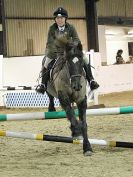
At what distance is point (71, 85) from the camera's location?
20.6ft

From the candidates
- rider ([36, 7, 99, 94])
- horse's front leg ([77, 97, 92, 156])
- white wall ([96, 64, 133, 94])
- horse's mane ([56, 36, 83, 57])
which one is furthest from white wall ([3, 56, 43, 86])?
horse's mane ([56, 36, 83, 57])

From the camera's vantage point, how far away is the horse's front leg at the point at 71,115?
658 cm

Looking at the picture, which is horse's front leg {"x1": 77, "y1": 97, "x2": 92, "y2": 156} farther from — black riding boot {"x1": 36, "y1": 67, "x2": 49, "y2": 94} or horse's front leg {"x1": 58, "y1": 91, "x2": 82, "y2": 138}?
black riding boot {"x1": 36, "y1": 67, "x2": 49, "y2": 94}

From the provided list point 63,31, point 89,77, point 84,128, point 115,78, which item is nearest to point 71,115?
point 84,128

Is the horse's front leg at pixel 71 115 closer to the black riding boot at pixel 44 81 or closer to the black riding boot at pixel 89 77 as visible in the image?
the black riding boot at pixel 89 77

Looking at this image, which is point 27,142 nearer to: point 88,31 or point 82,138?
point 82,138

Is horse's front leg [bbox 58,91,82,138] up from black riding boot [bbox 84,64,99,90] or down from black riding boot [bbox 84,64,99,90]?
down

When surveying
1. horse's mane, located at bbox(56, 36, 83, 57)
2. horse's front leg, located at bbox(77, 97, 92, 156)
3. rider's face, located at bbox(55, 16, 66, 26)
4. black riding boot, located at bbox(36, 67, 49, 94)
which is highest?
rider's face, located at bbox(55, 16, 66, 26)

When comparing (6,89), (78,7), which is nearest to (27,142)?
(6,89)

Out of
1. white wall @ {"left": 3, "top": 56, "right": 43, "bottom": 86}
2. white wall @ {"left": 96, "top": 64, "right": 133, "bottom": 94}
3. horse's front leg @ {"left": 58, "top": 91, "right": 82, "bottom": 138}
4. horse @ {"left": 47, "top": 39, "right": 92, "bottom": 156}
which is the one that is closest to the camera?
horse @ {"left": 47, "top": 39, "right": 92, "bottom": 156}

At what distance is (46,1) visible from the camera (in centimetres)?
2102

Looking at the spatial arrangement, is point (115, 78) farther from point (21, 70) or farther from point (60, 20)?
point (60, 20)

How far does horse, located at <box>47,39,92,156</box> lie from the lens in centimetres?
640

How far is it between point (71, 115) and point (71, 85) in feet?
1.67
